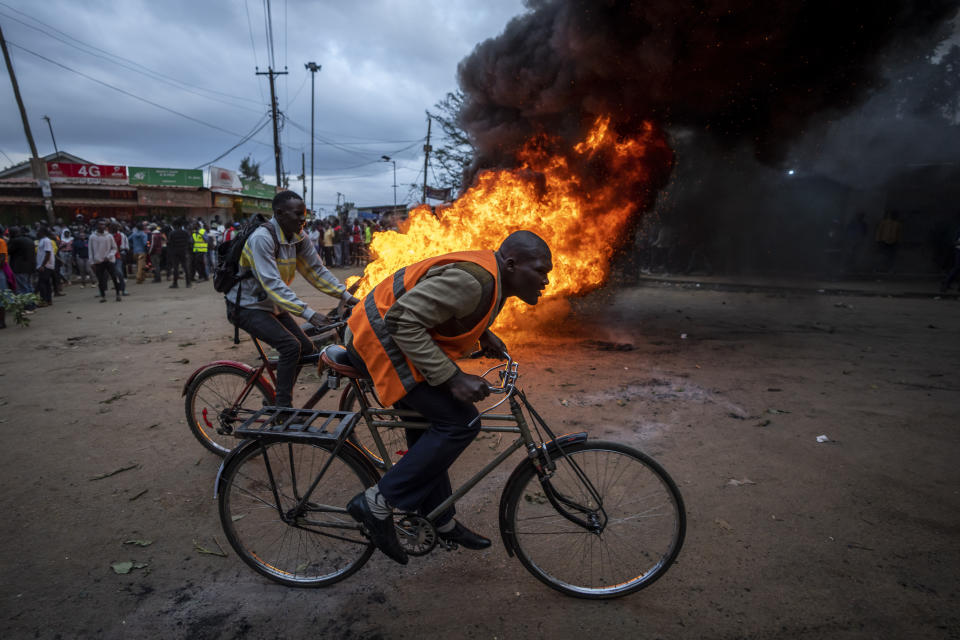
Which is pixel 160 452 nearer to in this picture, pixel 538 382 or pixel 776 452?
pixel 538 382

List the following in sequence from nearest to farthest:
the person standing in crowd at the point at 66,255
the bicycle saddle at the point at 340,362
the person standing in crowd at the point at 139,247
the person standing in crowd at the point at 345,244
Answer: the bicycle saddle at the point at 340,362 → the person standing in crowd at the point at 66,255 → the person standing in crowd at the point at 139,247 → the person standing in crowd at the point at 345,244

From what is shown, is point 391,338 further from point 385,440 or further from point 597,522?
point 597,522

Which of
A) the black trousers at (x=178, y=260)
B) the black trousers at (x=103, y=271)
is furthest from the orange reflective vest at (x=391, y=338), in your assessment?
the black trousers at (x=178, y=260)

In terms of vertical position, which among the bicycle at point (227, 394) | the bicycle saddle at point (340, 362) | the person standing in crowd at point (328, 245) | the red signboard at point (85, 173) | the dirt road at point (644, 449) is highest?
the red signboard at point (85, 173)

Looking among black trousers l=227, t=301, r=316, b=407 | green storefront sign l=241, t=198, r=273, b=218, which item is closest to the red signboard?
green storefront sign l=241, t=198, r=273, b=218

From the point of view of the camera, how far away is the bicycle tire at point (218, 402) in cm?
402

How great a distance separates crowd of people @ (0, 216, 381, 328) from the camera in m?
11.4

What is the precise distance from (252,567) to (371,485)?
0.89m

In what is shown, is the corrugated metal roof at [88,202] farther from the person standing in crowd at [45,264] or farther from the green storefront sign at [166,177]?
the person standing in crowd at [45,264]

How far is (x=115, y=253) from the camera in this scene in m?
12.6

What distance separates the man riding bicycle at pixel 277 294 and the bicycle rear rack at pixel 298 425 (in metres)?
1.06

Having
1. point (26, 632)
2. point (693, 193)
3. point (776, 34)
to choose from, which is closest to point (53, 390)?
point (26, 632)

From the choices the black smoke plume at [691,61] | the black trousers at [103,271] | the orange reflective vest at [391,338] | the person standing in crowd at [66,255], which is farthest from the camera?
the person standing in crowd at [66,255]

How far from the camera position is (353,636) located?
7.80 feet
